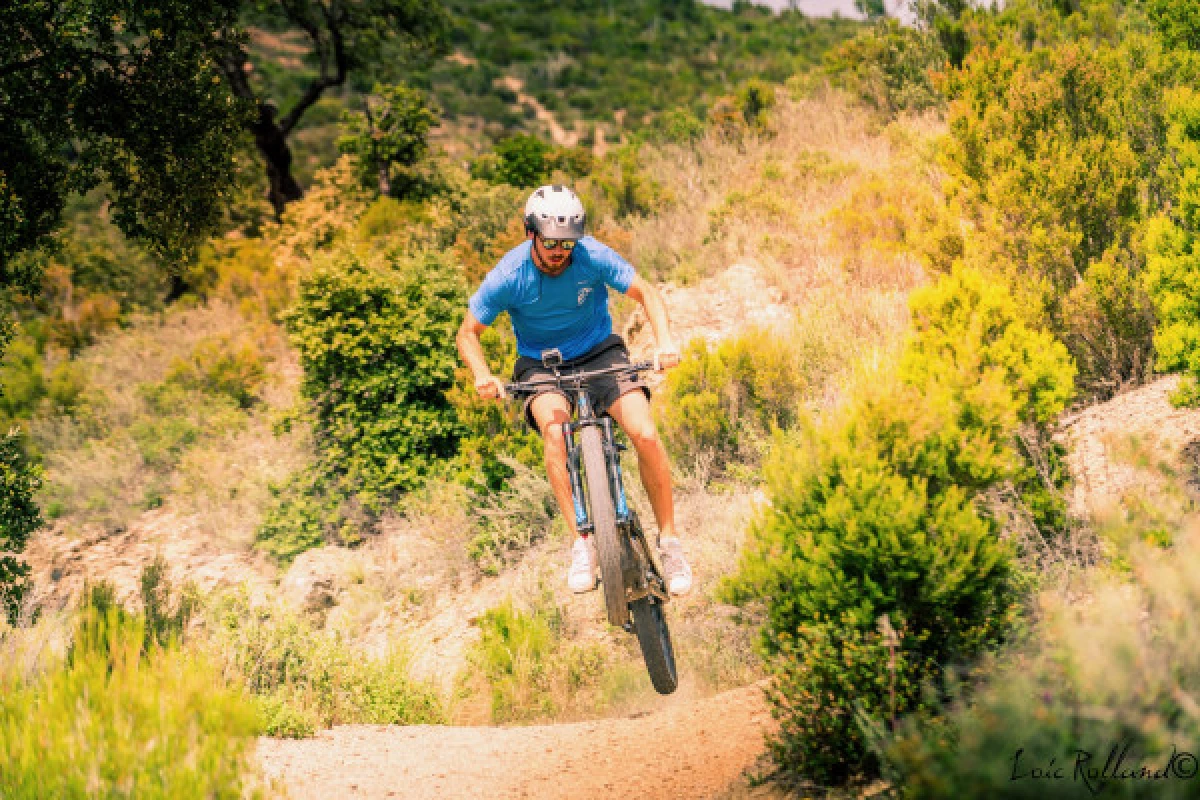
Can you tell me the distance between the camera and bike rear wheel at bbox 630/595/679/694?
4695 millimetres

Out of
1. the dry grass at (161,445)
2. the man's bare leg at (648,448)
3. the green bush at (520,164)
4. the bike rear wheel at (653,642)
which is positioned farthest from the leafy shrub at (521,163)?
the bike rear wheel at (653,642)

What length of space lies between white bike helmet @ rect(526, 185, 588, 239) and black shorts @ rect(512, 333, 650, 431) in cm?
80

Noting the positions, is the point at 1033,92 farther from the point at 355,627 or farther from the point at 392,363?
the point at 355,627

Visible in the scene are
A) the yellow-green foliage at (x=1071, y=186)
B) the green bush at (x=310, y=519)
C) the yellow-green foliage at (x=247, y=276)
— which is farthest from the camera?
the yellow-green foliage at (x=247, y=276)

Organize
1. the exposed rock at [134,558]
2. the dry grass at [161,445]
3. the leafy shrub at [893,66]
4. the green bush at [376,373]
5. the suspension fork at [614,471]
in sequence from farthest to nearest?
the leafy shrub at [893,66]
the dry grass at [161,445]
the exposed rock at [134,558]
the green bush at [376,373]
the suspension fork at [614,471]

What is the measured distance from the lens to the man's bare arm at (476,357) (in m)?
4.62

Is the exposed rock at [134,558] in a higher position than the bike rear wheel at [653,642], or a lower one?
higher

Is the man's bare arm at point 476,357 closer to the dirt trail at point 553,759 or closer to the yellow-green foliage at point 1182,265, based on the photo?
the dirt trail at point 553,759

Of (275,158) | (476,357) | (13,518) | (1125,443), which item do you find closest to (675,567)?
(476,357)

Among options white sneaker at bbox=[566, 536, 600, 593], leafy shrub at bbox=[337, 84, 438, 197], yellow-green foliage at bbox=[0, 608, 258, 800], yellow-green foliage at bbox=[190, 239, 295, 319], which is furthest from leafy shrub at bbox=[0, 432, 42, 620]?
leafy shrub at bbox=[337, 84, 438, 197]

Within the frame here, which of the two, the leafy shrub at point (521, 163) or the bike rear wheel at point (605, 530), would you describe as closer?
the bike rear wheel at point (605, 530)

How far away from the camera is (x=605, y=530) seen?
4.44 meters

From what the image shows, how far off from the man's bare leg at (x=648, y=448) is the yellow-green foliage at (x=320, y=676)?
2.26 meters

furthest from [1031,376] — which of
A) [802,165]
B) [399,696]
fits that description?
[802,165]
